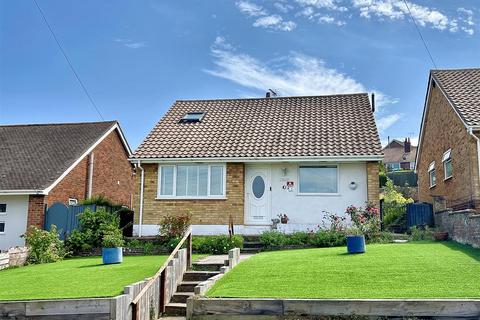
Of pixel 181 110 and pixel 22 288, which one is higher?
pixel 181 110

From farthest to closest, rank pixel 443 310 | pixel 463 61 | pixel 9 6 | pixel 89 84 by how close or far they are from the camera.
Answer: pixel 463 61, pixel 89 84, pixel 9 6, pixel 443 310

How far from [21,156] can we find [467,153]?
2039cm

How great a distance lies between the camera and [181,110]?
2392 cm

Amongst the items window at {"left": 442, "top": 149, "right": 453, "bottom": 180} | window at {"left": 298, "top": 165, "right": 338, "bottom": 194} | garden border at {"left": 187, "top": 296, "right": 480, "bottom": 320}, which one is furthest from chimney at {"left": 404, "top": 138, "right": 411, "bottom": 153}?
garden border at {"left": 187, "top": 296, "right": 480, "bottom": 320}

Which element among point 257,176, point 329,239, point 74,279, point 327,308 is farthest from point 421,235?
point 74,279

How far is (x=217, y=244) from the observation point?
16.0m

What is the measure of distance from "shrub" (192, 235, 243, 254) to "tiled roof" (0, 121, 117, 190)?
27.4ft

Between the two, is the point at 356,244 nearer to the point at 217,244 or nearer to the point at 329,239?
the point at 329,239

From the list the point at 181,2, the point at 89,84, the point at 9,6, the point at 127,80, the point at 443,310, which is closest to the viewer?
the point at 443,310

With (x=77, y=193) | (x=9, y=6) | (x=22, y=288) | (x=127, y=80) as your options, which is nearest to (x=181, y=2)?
(x=127, y=80)

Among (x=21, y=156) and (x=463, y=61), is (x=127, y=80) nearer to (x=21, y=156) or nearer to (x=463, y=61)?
(x=21, y=156)

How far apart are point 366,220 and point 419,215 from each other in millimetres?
3514

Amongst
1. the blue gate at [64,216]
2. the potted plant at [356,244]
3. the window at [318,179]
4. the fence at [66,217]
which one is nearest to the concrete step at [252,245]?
the window at [318,179]

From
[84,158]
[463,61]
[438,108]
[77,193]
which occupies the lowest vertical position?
[77,193]
